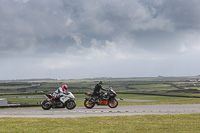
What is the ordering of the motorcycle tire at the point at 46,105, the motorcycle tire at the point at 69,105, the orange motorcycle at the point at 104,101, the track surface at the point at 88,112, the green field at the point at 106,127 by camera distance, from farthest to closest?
the orange motorcycle at the point at 104,101 → the motorcycle tire at the point at 46,105 → the motorcycle tire at the point at 69,105 → the track surface at the point at 88,112 → the green field at the point at 106,127

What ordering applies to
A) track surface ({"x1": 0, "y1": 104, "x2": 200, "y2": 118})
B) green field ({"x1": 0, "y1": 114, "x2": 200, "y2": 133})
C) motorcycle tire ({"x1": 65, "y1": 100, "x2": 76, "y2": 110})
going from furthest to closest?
motorcycle tire ({"x1": 65, "y1": 100, "x2": 76, "y2": 110}) → track surface ({"x1": 0, "y1": 104, "x2": 200, "y2": 118}) → green field ({"x1": 0, "y1": 114, "x2": 200, "y2": 133})

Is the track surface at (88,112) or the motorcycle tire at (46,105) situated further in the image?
the motorcycle tire at (46,105)

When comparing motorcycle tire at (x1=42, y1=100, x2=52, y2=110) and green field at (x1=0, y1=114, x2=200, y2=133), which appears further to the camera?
motorcycle tire at (x1=42, y1=100, x2=52, y2=110)

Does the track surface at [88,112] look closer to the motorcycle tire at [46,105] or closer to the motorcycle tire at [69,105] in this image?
the motorcycle tire at [69,105]

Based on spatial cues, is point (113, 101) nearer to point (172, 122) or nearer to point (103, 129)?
point (172, 122)

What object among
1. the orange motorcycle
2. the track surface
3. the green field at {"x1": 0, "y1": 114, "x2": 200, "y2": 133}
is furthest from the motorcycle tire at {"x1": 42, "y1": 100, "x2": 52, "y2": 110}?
the green field at {"x1": 0, "y1": 114, "x2": 200, "y2": 133}

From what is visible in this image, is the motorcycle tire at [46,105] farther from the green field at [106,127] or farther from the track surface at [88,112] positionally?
the green field at [106,127]

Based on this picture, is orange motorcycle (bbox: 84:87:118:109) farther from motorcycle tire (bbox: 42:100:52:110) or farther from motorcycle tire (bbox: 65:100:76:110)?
motorcycle tire (bbox: 42:100:52:110)

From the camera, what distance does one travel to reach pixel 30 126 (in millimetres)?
12859

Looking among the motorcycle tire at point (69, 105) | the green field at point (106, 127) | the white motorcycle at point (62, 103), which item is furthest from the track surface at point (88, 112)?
the green field at point (106, 127)

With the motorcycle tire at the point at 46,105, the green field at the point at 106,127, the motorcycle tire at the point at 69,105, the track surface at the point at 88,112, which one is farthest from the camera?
the motorcycle tire at the point at 46,105

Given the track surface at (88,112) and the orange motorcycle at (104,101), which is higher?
the orange motorcycle at (104,101)

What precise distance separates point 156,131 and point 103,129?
2.43 m

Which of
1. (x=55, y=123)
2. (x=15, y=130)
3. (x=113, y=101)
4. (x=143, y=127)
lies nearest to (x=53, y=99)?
(x=113, y=101)
